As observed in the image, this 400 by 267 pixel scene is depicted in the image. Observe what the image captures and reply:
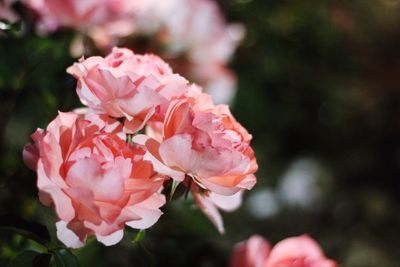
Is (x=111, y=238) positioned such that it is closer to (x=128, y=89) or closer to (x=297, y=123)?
(x=128, y=89)

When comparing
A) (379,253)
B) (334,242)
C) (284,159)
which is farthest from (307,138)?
(334,242)

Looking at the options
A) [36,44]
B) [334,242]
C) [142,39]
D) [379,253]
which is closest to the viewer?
[36,44]

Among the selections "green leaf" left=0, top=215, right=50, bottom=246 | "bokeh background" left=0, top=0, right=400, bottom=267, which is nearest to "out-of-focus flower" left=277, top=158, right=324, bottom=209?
"bokeh background" left=0, top=0, right=400, bottom=267

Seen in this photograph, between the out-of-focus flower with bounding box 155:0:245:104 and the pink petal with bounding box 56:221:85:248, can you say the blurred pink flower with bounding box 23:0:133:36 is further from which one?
the pink petal with bounding box 56:221:85:248

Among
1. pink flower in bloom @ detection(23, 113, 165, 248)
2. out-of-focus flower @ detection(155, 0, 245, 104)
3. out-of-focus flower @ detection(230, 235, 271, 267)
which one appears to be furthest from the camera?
out-of-focus flower @ detection(155, 0, 245, 104)

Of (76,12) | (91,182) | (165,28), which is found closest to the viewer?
(91,182)

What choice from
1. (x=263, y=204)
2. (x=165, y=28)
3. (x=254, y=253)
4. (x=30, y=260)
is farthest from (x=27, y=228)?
(x=263, y=204)

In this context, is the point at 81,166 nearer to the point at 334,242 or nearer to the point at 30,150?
the point at 30,150

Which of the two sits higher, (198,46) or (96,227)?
(96,227)
